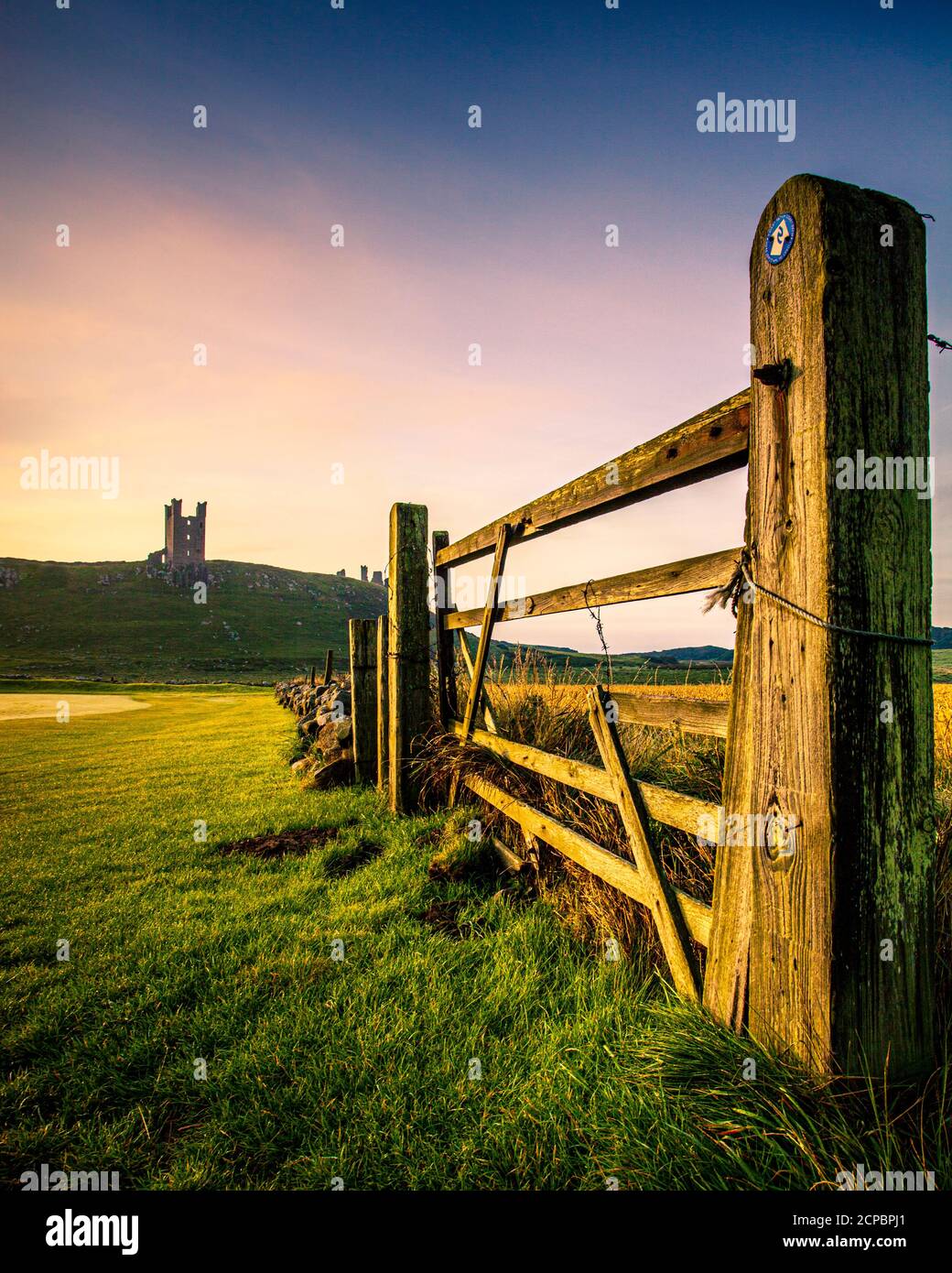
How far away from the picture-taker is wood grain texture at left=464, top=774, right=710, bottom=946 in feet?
7.31

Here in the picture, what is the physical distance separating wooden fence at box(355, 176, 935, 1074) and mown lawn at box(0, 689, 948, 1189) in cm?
23

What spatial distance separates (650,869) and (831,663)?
4.17ft

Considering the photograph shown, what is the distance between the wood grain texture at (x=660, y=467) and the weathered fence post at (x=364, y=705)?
3835 mm

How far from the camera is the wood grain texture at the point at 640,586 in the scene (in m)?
2.07

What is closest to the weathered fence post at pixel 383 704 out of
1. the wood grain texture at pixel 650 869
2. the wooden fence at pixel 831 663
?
the wood grain texture at pixel 650 869

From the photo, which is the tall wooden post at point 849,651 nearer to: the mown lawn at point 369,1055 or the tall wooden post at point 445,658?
the mown lawn at point 369,1055

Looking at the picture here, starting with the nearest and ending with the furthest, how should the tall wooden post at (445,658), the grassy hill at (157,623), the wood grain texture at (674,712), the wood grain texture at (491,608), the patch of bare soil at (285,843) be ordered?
the wood grain texture at (674,712) → the wood grain texture at (491,608) → the patch of bare soil at (285,843) → the tall wooden post at (445,658) → the grassy hill at (157,623)

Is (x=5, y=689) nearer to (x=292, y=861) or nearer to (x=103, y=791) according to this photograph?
(x=103, y=791)

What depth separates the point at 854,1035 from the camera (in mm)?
1590

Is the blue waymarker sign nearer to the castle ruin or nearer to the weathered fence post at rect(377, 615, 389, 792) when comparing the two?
the weathered fence post at rect(377, 615, 389, 792)

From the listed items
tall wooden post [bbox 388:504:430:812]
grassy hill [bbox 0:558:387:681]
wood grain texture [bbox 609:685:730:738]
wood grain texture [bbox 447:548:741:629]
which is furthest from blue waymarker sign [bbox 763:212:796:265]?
grassy hill [bbox 0:558:387:681]
